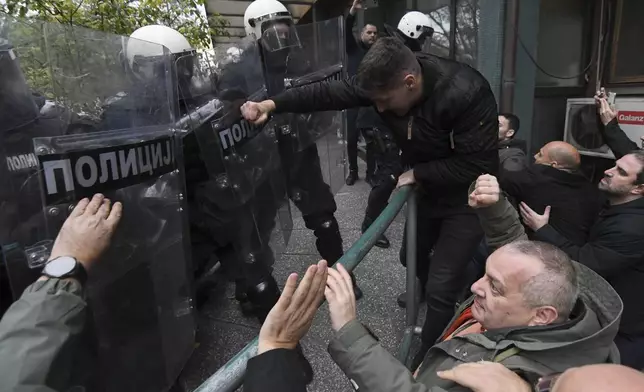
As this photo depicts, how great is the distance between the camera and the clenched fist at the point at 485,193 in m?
1.86

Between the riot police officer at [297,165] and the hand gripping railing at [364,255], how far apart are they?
81cm

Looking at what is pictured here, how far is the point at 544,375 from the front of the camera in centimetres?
110

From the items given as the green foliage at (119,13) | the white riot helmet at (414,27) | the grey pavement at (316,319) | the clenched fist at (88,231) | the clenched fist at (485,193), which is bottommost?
the grey pavement at (316,319)

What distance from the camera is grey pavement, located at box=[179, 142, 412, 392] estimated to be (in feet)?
8.54

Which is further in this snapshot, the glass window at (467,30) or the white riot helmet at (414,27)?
the glass window at (467,30)

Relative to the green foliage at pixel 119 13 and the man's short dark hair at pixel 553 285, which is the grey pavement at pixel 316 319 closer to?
the man's short dark hair at pixel 553 285

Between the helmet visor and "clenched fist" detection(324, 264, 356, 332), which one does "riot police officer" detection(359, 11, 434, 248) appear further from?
"clenched fist" detection(324, 264, 356, 332)

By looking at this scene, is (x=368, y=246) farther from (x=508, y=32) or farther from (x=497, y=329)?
(x=508, y=32)

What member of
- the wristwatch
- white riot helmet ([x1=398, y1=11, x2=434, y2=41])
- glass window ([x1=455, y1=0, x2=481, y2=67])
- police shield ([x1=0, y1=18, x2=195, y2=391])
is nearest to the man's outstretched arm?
police shield ([x1=0, y1=18, x2=195, y2=391])

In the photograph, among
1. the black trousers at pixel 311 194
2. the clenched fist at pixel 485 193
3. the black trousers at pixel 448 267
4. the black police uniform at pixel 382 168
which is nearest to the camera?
the clenched fist at pixel 485 193

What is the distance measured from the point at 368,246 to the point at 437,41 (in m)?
5.22

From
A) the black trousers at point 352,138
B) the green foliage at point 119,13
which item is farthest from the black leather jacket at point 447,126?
the black trousers at point 352,138

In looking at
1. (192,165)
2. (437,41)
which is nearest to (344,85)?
(192,165)

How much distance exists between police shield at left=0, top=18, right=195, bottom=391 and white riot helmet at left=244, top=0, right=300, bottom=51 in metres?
1.25
